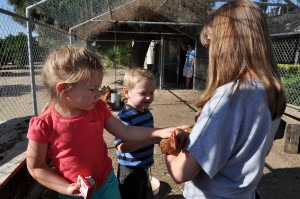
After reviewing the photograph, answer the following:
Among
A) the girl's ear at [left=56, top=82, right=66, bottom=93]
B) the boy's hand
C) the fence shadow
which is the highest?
the girl's ear at [left=56, top=82, right=66, bottom=93]

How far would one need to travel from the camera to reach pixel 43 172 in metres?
1.17

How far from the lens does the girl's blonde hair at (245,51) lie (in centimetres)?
93

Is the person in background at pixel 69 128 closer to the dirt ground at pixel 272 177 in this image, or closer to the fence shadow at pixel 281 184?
the dirt ground at pixel 272 177

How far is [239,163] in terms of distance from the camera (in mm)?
938

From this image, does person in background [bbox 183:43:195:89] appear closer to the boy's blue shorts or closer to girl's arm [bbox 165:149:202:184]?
the boy's blue shorts

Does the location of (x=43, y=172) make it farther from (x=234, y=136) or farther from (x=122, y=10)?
(x=122, y=10)

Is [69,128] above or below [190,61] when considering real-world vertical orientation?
below

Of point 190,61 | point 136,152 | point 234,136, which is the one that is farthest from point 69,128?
point 190,61

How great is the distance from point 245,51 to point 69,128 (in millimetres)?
930

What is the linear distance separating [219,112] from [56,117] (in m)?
0.83

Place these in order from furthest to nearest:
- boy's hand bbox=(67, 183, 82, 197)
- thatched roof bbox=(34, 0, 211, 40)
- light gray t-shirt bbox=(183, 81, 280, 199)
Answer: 1. thatched roof bbox=(34, 0, 211, 40)
2. boy's hand bbox=(67, 183, 82, 197)
3. light gray t-shirt bbox=(183, 81, 280, 199)

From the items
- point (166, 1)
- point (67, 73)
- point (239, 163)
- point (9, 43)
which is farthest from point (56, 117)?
point (166, 1)

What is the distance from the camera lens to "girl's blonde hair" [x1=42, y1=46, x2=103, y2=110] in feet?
3.78

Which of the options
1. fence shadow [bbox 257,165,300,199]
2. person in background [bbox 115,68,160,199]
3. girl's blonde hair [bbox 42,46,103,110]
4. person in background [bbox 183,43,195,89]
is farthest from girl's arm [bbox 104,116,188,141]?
person in background [bbox 183,43,195,89]
